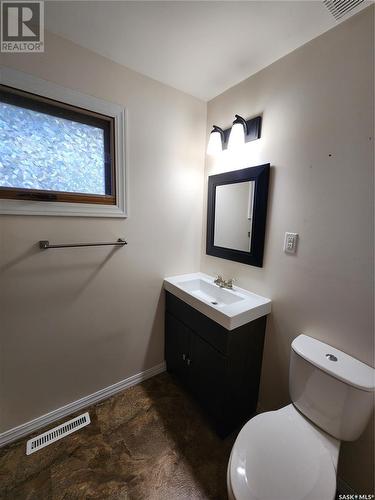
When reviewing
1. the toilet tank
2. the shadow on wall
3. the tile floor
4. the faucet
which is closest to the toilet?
the toilet tank

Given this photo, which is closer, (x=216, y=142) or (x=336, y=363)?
(x=336, y=363)

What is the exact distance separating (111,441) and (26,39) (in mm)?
2384

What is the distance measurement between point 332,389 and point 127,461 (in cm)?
121

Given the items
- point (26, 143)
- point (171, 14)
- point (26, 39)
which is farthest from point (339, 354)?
point (26, 39)

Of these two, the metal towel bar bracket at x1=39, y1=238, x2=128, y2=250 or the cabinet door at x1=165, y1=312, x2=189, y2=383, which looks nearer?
the metal towel bar bracket at x1=39, y1=238, x2=128, y2=250

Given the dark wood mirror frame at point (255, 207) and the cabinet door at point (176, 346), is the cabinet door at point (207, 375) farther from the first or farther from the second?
the dark wood mirror frame at point (255, 207)

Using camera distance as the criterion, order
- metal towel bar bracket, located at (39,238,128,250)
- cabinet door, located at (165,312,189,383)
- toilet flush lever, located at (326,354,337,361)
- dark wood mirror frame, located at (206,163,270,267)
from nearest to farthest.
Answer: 1. toilet flush lever, located at (326,354,337,361)
2. metal towel bar bracket, located at (39,238,128,250)
3. dark wood mirror frame, located at (206,163,270,267)
4. cabinet door, located at (165,312,189,383)

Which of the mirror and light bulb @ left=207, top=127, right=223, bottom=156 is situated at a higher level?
light bulb @ left=207, top=127, right=223, bottom=156

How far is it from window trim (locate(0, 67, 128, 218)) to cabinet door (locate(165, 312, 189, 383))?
0.96 m

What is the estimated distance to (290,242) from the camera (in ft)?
4.23

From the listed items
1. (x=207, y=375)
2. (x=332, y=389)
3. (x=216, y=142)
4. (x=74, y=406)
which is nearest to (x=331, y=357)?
(x=332, y=389)

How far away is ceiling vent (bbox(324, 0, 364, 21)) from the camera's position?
0.92 meters

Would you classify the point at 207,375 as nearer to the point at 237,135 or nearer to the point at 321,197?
the point at 321,197

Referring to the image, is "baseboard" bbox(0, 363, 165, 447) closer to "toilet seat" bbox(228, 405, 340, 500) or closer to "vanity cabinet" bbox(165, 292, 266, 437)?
"vanity cabinet" bbox(165, 292, 266, 437)
